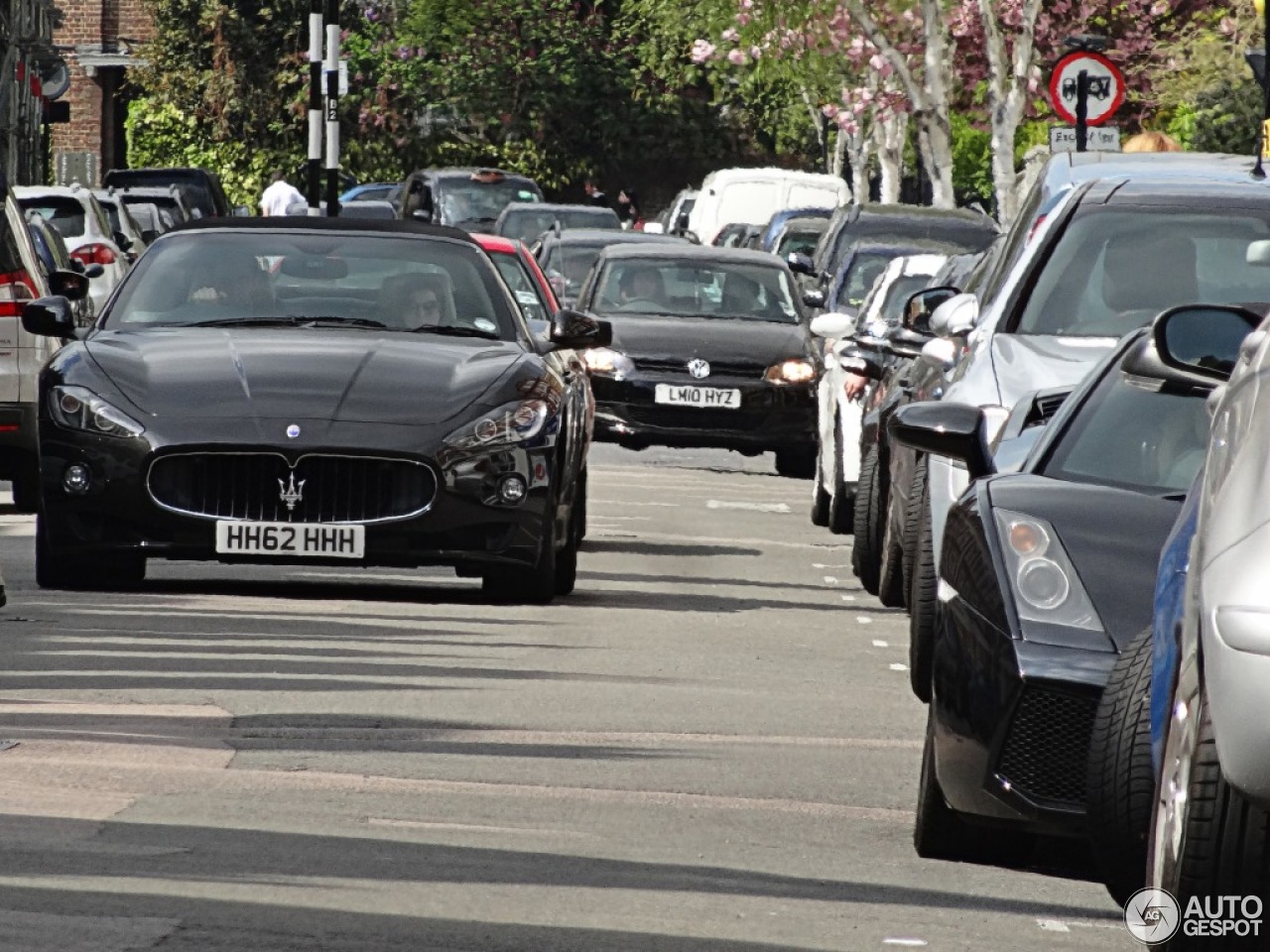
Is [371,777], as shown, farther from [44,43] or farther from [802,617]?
[44,43]

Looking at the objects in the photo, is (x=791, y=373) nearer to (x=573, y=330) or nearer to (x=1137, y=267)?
(x=573, y=330)

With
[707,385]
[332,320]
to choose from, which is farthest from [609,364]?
[332,320]

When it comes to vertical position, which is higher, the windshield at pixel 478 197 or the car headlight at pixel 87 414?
the car headlight at pixel 87 414

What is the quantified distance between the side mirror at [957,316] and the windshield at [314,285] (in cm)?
205

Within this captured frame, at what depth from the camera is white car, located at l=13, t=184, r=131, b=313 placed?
97.1 feet

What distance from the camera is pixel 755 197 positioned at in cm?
5281

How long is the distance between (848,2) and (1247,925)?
3772cm

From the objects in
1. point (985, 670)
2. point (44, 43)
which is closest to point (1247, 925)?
point (985, 670)

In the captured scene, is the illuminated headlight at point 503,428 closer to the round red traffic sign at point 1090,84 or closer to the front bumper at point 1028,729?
the front bumper at point 1028,729

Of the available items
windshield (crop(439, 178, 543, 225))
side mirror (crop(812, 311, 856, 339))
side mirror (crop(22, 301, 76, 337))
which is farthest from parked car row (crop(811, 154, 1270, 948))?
windshield (crop(439, 178, 543, 225))

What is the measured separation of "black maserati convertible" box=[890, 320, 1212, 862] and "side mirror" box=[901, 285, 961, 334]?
19.8 ft

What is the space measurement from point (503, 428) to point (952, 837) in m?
5.48

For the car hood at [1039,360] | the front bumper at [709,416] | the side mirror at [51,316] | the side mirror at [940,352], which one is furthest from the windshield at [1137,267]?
the front bumper at [709,416]

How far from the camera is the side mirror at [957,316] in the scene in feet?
40.2
